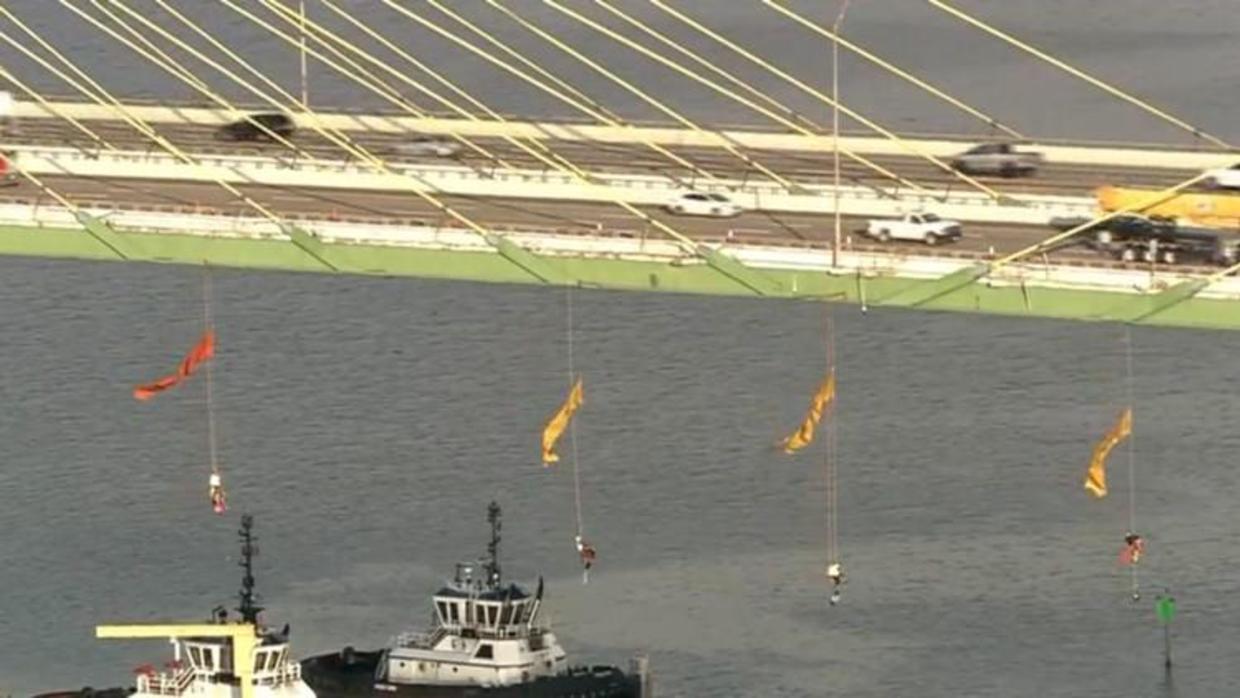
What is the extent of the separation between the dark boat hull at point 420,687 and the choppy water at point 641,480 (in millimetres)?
1047

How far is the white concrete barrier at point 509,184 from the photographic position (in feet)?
235

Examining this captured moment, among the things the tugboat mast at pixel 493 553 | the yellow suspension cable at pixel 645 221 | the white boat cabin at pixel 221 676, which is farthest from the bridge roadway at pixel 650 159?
the white boat cabin at pixel 221 676

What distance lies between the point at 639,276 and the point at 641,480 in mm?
21291

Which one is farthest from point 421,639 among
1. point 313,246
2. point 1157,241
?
point 1157,241

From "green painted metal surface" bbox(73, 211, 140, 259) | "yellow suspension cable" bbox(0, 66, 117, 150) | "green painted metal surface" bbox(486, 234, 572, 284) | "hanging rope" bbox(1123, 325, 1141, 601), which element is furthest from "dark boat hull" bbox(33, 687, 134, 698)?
"hanging rope" bbox(1123, 325, 1141, 601)

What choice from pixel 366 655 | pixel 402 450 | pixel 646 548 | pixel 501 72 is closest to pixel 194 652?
pixel 366 655

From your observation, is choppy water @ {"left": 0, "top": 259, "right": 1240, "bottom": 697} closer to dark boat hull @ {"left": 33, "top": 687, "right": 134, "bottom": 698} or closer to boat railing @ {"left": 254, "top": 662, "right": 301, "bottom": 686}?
dark boat hull @ {"left": 33, "top": 687, "right": 134, "bottom": 698}

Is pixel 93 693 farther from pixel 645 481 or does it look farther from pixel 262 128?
Answer: pixel 645 481

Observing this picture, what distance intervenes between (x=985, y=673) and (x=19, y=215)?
1885 cm

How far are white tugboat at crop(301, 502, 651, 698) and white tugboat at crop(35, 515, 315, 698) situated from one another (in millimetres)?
3188

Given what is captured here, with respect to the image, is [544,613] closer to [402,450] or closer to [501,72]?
[402,450]

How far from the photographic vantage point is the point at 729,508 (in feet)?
283

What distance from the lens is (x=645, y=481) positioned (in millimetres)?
88438

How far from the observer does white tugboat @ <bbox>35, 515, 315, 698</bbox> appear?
241 ft
